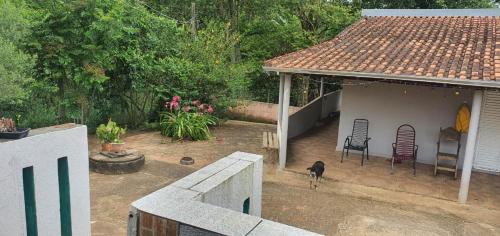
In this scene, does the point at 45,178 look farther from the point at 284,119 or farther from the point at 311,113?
the point at 311,113

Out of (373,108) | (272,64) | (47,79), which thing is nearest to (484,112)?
(373,108)

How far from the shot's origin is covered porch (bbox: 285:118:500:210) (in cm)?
764

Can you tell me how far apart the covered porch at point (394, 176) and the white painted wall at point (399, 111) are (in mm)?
488

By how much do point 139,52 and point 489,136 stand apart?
930 centimetres

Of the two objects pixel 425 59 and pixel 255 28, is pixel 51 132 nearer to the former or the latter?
pixel 425 59

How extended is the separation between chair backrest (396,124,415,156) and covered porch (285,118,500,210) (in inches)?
14.2

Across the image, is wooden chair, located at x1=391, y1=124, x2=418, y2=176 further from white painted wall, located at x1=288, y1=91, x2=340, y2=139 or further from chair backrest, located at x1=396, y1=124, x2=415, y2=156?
white painted wall, located at x1=288, y1=91, x2=340, y2=139

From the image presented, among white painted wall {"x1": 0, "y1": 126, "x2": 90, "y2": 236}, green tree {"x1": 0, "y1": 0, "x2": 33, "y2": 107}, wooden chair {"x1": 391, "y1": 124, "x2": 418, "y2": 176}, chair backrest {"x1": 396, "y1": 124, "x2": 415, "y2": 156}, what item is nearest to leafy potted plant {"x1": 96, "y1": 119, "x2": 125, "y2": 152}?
green tree {"x1": 0, "y1": 0, "x2": 33, "y2": 107}

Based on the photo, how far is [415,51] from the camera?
8609 mm

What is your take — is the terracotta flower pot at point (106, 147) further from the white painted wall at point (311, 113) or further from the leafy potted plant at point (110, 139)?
the white painted wall at point (311, 113)

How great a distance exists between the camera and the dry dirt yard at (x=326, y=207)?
5.79m

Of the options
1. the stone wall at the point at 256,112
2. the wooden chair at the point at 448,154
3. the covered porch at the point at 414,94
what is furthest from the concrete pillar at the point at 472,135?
the stone wall at the point at 256,112

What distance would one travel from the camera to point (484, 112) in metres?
9.13

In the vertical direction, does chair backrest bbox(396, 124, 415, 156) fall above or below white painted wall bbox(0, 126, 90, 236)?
below
